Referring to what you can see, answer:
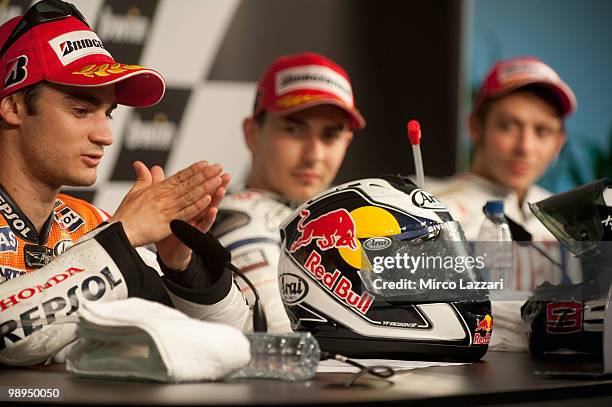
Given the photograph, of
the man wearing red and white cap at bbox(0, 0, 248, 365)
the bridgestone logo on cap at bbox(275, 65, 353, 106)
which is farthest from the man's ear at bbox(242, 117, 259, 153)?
the man wearing red and white cap at bbox(0, 0, 248, 365)

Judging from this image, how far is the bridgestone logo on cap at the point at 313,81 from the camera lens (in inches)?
102

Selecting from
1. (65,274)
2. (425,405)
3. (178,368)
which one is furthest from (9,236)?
(425,405)

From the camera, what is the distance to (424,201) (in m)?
1.67

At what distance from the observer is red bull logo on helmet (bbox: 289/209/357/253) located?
162cm

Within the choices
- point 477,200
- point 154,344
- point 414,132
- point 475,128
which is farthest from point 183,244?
point 475,128

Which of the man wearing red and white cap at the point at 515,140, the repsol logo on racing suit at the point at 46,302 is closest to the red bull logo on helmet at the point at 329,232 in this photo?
the repsol logo on racing suit at the point at 46,302

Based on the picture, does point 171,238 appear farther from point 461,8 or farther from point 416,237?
point 461,8

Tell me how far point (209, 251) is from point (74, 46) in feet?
1.40

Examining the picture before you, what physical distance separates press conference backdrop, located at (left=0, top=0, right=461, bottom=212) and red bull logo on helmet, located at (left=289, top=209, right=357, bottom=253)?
1127 mm

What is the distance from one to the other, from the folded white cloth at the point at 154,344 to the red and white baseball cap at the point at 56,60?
0.55 m

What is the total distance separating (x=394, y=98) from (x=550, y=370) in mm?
2239

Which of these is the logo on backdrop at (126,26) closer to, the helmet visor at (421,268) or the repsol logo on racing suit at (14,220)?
the repsol logo on racing suit at (14,220)

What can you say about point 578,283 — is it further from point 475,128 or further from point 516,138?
point 475,128

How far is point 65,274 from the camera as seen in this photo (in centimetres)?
144
